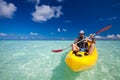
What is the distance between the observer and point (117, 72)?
16.2 feet

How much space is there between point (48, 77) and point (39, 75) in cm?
43

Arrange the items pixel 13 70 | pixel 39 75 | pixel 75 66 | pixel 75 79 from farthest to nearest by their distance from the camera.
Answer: pixel 13 70, pixel 39 75, pixel 75 79, pixel 75 66

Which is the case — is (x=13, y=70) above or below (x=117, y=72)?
above

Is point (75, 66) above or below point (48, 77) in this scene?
above

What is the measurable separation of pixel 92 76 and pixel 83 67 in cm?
A: 113

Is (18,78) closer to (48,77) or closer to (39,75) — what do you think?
(39,75)

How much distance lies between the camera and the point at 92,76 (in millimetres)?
4516

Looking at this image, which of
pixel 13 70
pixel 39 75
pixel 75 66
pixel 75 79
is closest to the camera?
pixel 75 66

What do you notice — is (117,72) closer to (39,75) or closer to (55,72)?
(55,72)

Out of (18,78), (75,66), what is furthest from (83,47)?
(18,78)

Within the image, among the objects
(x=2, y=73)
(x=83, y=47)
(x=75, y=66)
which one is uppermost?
(x=83, y=47)

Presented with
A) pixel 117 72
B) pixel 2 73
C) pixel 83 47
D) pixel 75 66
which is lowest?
pixel 117 72

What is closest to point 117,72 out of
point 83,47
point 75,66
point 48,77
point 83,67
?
point 83,47

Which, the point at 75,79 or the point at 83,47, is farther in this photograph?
the point at 83,47
